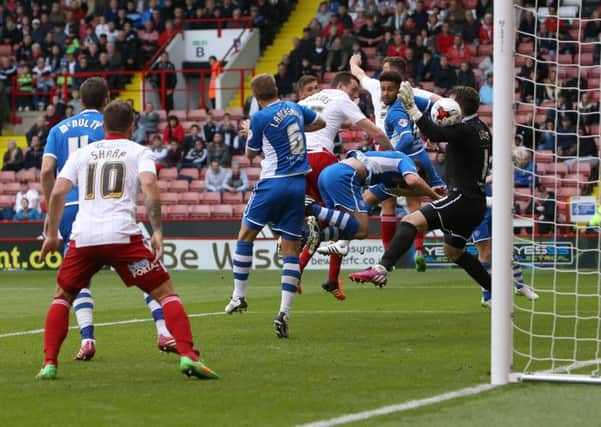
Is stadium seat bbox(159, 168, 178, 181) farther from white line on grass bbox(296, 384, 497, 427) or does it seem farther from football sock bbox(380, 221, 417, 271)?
white line on grass bbox(296, 384, 497, 427)

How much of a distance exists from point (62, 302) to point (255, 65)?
24932 millimetres

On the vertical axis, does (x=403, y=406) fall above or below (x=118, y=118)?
below

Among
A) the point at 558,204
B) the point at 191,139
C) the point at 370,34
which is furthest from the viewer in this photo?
the point at 370,34

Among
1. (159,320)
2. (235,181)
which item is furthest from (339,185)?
(235,181)

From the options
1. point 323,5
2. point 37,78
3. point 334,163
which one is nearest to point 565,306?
point 334,163

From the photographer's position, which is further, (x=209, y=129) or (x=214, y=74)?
(x=214, y=74)

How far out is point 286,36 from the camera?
33.7 meters

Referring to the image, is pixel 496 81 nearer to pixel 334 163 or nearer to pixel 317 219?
pixel 317 219

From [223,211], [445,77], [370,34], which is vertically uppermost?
[370,34]

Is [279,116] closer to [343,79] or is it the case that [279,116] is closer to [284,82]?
[343,79]

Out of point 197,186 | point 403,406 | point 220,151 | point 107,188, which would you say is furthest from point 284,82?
point 403,406

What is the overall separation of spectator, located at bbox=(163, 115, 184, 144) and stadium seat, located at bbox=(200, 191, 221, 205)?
2.62m

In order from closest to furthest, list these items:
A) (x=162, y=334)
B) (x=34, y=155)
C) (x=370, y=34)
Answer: (x=162, y=334) < (x=370, y=34) < (x=34, y=155)

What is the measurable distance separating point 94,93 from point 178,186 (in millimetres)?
18576
